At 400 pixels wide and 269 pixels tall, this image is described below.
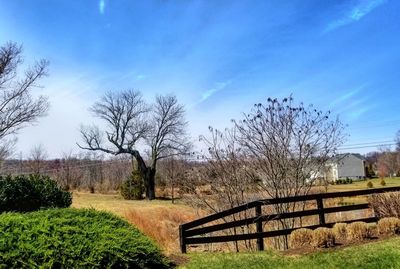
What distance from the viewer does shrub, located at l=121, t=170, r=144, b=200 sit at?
36938mm

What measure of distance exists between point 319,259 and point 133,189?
32.0 metres

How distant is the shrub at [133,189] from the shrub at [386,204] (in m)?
29.2

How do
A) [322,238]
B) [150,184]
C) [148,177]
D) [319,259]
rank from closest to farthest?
[319,259] < [322,238] < [150,184] < [148,177]

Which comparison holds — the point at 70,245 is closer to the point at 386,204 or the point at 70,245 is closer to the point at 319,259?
the point at 319,259

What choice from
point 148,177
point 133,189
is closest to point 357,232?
point 133,189

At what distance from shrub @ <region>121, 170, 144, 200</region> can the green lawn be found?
1197 inches

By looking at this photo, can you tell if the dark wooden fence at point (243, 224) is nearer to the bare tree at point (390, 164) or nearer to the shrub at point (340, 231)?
the shrub at point (340, 231)

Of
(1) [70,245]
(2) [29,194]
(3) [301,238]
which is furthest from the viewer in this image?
(2) [29,194]

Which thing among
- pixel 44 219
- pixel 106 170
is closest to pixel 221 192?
pixel 44 219

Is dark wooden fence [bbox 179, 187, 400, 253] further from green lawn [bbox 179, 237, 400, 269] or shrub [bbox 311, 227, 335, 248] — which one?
shrub [bbox 311, 227, 335, 248]

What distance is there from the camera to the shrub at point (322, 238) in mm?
7199

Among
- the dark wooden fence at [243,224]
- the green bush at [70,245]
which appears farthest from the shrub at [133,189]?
the green bush at [70,245]

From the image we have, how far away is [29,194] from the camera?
37.2ft

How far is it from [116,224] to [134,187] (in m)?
31.2
